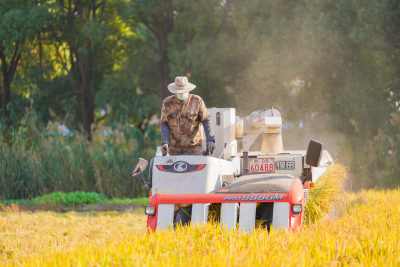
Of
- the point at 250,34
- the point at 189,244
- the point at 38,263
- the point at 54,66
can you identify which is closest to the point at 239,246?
the point at 189,244

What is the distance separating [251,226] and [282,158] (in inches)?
126

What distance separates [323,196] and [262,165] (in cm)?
106

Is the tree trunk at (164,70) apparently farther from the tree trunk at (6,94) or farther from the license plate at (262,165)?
the license plate at (262,165)

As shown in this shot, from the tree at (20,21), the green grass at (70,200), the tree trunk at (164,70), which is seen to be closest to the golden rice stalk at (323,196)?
the green grass at (70,200)

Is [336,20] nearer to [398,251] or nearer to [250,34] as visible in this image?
[250,34]

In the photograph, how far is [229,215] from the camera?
729 centimetres

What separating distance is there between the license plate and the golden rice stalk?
74cm

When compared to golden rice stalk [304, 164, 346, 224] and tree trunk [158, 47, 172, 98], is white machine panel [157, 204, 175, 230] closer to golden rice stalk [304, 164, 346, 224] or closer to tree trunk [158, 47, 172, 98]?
golden rice stalk [304, 164, 346, 224]

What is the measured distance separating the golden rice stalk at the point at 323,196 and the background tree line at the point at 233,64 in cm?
774

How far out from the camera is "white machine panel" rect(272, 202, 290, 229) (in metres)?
7.21

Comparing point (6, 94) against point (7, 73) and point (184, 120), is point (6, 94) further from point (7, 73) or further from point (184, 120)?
point (184, 120)

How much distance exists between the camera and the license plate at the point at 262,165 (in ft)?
33.7

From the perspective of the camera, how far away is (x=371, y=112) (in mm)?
19094

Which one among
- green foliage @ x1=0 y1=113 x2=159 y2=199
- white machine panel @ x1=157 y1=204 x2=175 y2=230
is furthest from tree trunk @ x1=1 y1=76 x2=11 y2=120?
white machine panel @ x1=157 y1=204 x2=175 y2=230
